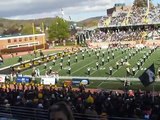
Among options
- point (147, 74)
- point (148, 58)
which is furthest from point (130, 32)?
point (147, 74)

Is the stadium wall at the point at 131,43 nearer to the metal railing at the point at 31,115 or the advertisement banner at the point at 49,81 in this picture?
the advertisement banner at the point at 49,81

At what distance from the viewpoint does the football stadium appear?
10270 millimetres

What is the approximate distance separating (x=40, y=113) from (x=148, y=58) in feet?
87.9

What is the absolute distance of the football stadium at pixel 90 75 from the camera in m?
10.3

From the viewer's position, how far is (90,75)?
27.2 meters

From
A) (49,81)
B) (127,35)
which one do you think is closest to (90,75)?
(49,81)

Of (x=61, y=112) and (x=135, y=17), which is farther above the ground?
(x=135, y=17)

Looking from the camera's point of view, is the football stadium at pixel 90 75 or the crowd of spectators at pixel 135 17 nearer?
the football stadium at pixel 90 75

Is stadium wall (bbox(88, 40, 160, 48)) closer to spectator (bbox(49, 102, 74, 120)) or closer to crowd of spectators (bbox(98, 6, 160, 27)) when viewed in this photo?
crowd of spectators (bbox(98, 6, 160, 27))

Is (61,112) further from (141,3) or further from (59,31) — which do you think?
(141,3)

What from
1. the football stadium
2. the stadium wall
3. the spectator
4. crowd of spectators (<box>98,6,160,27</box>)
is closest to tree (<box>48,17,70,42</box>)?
the football stadium

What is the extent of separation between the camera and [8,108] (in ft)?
32.1

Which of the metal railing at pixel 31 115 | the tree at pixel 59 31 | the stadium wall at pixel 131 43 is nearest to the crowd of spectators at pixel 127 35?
the stadium wall at pixel 131 43

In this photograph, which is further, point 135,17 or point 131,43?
point 135,17
